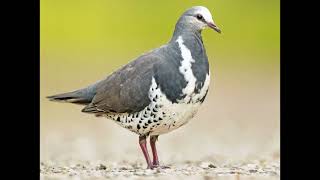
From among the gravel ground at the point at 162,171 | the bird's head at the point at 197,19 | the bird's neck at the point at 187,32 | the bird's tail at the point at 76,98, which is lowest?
the gravel ground at the point at 162,171

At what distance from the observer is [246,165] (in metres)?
9.83

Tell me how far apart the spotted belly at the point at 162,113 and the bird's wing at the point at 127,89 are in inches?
2.7

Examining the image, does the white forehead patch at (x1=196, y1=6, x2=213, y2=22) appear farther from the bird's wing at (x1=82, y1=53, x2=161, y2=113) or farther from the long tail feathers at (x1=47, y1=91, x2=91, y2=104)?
the long tail feathers at (x1=47, y1=91, x2=91, y2=104)

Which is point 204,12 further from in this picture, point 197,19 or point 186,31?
point 186,31

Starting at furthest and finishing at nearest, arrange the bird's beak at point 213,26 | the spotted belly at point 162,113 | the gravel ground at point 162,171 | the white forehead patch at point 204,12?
1. the white forehead patch at point 204,12
2. the bird's beak at point 213,26
3. the spotted belly at point 162,113
4. the gravel ground at point 162,171

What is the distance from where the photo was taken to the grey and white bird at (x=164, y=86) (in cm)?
922

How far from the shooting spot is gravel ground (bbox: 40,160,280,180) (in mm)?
8836

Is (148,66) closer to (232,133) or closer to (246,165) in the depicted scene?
(246,165)

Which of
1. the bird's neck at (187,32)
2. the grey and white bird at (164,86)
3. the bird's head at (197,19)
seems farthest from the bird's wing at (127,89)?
the bird's head at (197,19)

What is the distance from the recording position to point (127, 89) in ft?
31.2

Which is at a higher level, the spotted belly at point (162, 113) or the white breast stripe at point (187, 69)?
the white breast stripe at point (187, 69)

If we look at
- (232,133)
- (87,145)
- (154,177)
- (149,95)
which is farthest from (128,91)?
(232,133)

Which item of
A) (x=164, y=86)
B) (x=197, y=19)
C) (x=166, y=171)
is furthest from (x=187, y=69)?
(x=166, y=171)

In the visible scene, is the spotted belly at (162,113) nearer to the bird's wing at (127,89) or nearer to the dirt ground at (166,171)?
the bird's wing at (127,89)
